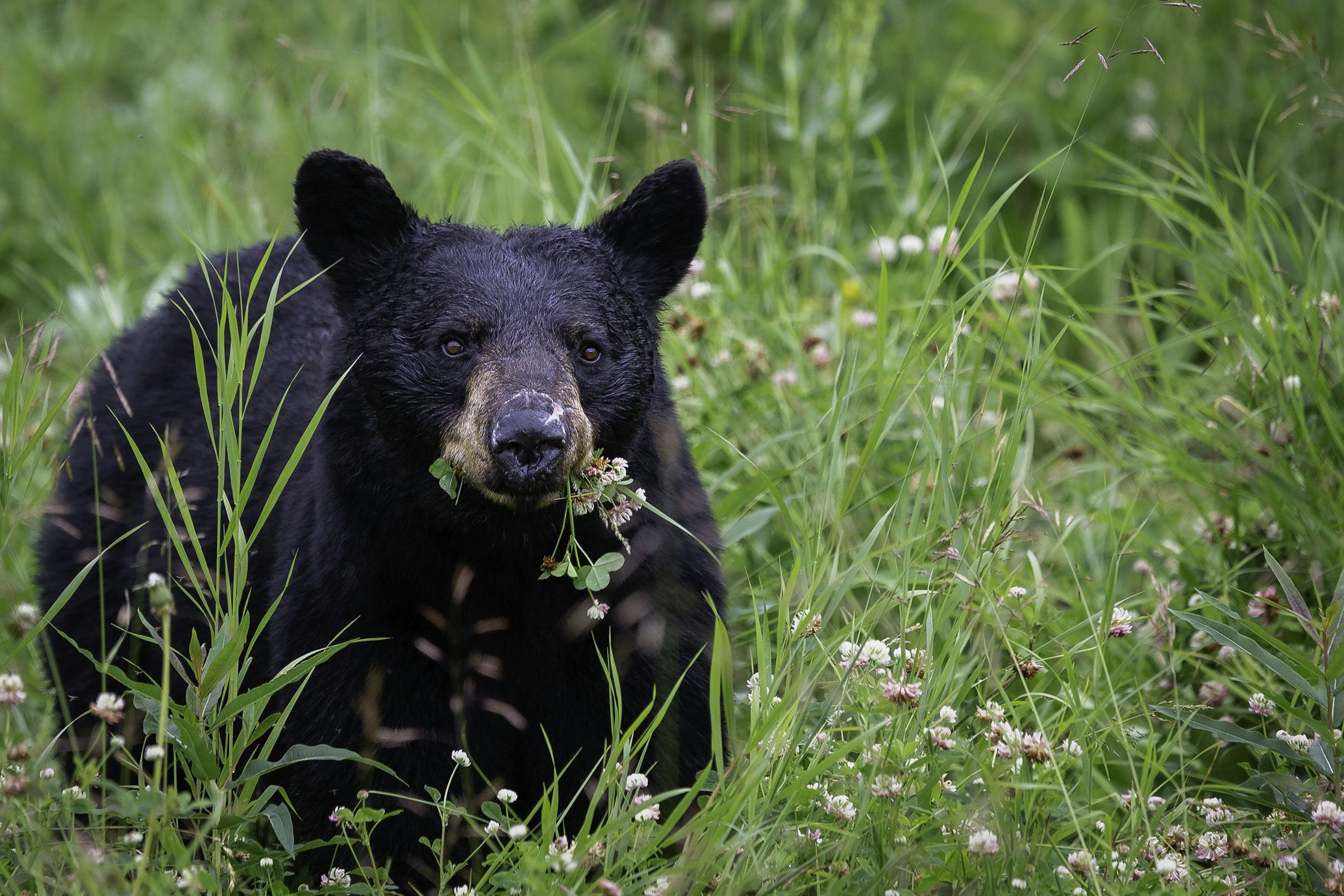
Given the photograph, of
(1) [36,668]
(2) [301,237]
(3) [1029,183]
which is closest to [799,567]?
(2) [301,237]

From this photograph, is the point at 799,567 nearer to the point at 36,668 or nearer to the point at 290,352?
the point at 290,352

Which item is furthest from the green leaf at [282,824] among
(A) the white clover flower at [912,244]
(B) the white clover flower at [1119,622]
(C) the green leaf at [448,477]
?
(A) the white clover flower at [912,244]

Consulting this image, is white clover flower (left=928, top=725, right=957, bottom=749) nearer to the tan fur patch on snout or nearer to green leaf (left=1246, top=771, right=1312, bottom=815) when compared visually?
green leaf (left=1246, top=771, right=1312, bottom=815)

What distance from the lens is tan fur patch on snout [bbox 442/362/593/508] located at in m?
2.57

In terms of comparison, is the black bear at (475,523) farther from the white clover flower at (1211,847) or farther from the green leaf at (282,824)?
the white clover flower at (1211,847)

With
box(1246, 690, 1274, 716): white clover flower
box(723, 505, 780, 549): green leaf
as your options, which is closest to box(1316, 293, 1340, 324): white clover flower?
box(1246, 690, 1274, 716): white clover flower

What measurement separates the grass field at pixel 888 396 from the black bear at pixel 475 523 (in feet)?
0.62

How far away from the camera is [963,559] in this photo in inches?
106

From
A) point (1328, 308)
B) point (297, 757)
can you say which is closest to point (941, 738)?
point (297, 757)

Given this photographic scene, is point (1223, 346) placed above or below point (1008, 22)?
below

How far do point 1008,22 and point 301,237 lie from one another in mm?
4345

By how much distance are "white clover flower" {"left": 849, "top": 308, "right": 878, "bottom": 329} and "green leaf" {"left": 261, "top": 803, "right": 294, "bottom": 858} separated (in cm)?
245

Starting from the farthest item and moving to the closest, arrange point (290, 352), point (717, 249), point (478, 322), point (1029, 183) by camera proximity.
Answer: point (1029, 183) < point (717, 249) < point (290, 352) < point (478, 322)

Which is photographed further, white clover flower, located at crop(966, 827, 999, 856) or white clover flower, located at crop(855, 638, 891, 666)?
white clover flower, located at crop(855, 638, 891, 666)
